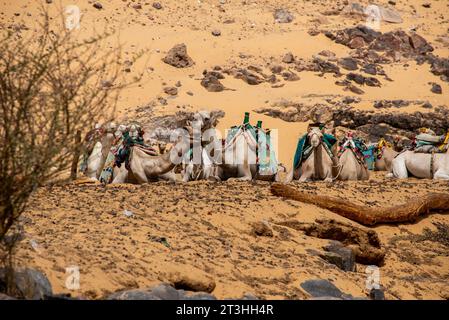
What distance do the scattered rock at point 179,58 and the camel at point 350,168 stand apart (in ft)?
68.6

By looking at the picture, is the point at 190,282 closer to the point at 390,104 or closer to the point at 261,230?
the point at 261,230

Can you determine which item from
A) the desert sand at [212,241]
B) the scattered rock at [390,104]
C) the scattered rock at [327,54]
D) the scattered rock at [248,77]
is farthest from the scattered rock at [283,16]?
the desert sand at [212,241]

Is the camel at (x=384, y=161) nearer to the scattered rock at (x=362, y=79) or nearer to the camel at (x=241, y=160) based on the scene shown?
the camel at (x=241, y=160)

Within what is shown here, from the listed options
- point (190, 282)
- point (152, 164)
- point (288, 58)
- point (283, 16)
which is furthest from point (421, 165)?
point (283, 16)

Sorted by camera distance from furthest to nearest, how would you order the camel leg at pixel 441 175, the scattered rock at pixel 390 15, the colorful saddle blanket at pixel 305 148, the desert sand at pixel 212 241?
1. the scattered rock at pixel 390 15
2. the camel leg at pixel 441 175
3. the colorful saddle blanket at pixel 305 148
4. the desert sand at pixel 212 241

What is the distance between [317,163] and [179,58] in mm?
22488

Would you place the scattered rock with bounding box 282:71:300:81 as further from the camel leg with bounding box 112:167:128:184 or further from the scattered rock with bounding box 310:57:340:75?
the camel leg with bounding box 112:167:128:184

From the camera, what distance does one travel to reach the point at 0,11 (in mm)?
42406

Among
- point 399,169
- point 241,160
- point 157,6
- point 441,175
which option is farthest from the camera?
point 157,6

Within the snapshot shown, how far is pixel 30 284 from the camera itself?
6.38m

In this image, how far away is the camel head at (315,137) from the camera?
15672 millimetres

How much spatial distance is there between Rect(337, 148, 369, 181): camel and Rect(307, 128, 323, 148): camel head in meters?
0.90

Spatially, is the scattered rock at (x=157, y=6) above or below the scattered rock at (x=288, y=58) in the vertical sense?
above
